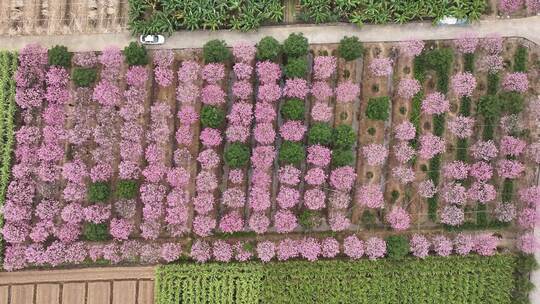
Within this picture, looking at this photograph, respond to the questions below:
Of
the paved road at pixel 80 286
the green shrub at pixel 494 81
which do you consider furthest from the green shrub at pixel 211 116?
the green shrub at pixel 494 81

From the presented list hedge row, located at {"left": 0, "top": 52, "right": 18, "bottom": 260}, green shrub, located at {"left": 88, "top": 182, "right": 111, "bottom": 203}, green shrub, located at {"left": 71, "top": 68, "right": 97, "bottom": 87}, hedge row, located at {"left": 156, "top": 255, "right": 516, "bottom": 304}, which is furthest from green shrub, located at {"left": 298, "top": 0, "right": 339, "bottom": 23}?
hedge row, located at {"left": 0, "top": 52, "right": 18, "bottom": 260}

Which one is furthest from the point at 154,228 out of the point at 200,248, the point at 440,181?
the point at 440,181

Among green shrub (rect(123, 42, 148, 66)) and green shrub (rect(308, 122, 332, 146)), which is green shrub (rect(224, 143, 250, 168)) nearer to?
green shrub (rect(308, 122, 332, 146))

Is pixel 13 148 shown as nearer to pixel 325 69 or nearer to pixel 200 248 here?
pixel 200 248

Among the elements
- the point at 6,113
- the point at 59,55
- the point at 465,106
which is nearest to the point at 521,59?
the point at 465,106

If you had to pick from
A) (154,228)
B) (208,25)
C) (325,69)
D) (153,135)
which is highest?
(208,25)

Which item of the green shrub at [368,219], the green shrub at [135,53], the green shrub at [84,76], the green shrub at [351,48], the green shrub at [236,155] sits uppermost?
the green shrub at [351,48]

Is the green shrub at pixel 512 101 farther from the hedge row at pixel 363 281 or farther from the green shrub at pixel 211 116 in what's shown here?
the green shrub at pixel 211 116
